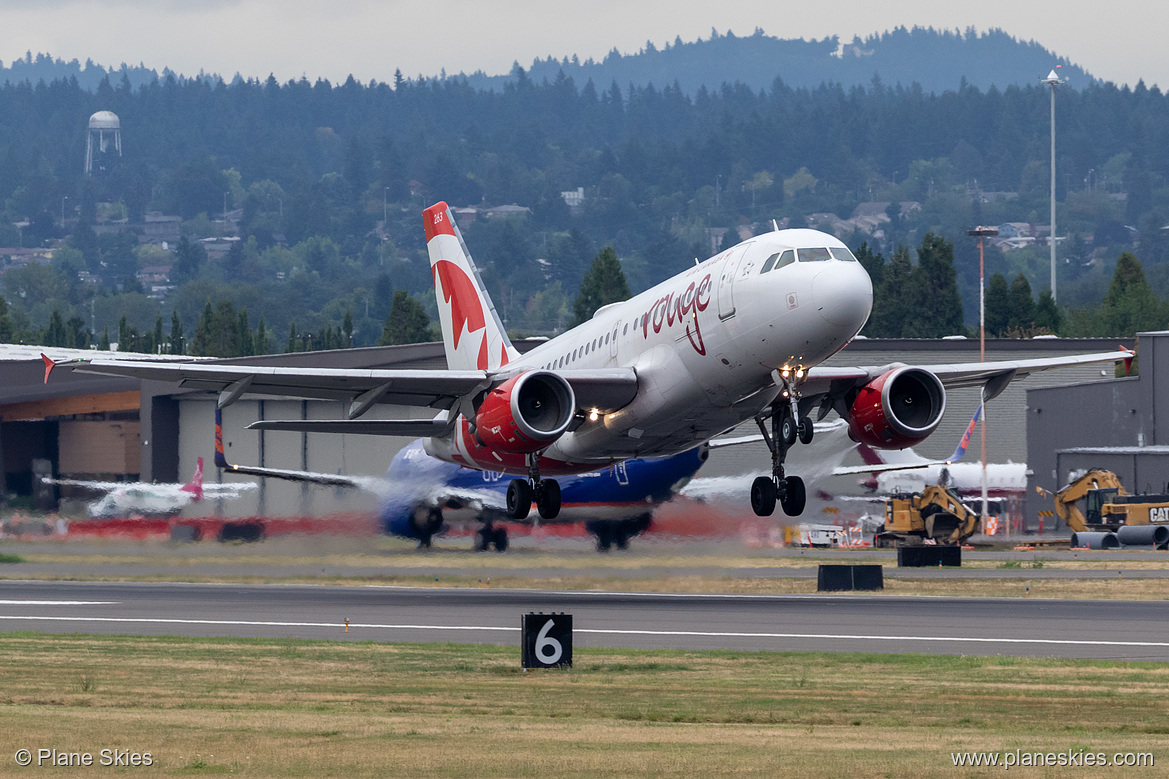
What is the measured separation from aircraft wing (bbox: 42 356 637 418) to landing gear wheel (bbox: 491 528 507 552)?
1129 cm

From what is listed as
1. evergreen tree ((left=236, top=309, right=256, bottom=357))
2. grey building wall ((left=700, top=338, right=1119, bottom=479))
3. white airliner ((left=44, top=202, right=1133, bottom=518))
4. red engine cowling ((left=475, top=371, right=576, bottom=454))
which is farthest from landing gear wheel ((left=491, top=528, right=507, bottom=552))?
evergreen tree ((left=236, top=309, right=256, bottom=357))

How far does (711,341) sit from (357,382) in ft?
35.3

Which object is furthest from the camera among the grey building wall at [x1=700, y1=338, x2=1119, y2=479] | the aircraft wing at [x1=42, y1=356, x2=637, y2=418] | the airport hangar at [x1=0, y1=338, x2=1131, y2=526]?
the grey building wall at [x1=700, y1=338, x2=1119, y2=479]

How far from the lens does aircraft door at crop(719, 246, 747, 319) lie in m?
33.8

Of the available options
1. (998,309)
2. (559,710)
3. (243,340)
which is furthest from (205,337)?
(559,710)

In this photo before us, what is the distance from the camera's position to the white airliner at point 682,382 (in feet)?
108

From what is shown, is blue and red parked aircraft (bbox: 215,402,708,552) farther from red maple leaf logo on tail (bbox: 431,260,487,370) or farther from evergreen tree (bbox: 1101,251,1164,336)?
evergreen tree (bbox: 1101,251,1164,336)

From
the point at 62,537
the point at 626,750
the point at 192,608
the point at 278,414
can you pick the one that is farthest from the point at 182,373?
the point at 278,414

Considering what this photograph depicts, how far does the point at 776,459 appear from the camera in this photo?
120 feet

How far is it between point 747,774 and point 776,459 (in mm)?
19364

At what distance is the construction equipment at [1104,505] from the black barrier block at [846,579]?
27.8m

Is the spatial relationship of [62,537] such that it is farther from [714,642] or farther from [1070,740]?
[1070,740]

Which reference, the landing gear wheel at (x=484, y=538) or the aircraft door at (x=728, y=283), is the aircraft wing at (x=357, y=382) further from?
the landing gear wheel at (x=484, y=538)

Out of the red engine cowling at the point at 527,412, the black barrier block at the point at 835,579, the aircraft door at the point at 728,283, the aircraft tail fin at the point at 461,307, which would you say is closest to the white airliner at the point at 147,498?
the aircraft tail fin at the point at 461,307
